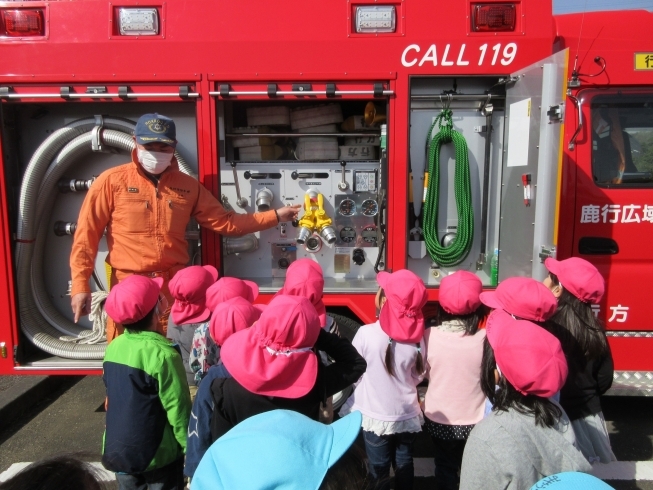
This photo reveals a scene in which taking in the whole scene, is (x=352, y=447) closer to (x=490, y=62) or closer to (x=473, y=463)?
(x=473, y=463)

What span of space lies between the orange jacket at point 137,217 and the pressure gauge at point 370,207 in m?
1.09

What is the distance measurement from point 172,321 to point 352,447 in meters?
2.08

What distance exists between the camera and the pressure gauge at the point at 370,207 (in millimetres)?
3908

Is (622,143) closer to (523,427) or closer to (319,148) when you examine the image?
(319,148)

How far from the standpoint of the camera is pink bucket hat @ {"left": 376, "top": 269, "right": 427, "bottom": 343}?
248 cm

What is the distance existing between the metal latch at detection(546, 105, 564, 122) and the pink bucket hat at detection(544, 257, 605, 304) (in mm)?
867

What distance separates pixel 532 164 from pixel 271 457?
2.87 metres

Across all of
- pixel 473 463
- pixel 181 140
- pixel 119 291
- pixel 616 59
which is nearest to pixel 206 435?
pixel 119 291

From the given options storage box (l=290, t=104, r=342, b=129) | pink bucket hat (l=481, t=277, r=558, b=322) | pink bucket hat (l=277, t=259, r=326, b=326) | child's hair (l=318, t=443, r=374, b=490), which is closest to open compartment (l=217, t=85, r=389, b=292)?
storage box (l=290, t=104, r=342, b=129)

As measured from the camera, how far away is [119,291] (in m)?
2.35

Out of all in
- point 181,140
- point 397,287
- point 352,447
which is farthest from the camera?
point 181,140

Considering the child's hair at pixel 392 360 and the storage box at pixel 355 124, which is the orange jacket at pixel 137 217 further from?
the child's hair at pixel 392 360

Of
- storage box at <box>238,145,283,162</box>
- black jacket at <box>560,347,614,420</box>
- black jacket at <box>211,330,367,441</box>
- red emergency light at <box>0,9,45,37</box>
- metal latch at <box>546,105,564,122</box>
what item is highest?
red emergency light at <box>0,9,45,37</box>

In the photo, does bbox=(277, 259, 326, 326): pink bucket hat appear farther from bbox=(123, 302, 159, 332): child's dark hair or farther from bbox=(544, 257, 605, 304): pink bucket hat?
bbox=(544, 257, 605, 304): pink bucket hat
